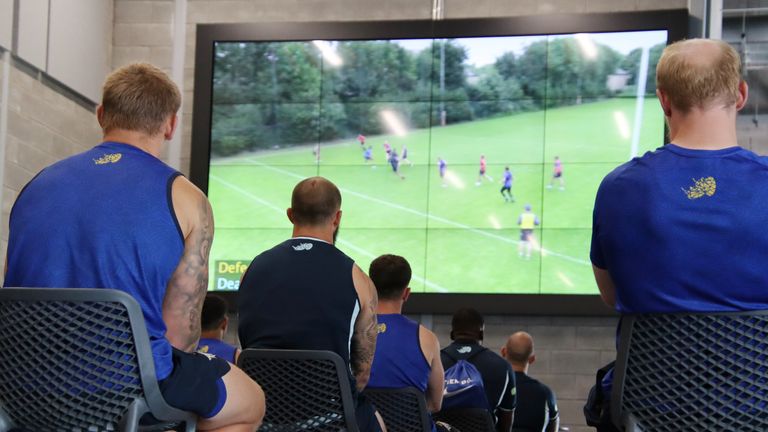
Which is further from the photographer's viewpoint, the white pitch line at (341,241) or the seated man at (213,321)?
the white pitch line at (341,241)

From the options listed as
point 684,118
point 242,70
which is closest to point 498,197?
point 242,70

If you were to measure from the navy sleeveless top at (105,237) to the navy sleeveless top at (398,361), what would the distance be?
6.01 feet

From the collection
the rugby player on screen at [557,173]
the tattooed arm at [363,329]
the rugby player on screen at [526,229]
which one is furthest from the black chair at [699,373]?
the rugby player on screen at [557,173]

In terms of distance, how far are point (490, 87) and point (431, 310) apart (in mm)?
1997

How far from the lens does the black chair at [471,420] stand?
4793 mm

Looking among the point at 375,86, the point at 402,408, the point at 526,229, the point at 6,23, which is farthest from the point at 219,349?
the point at 375,86

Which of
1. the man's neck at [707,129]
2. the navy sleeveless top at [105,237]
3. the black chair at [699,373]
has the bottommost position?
the black chair at [699,373]

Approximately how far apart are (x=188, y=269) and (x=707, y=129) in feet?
3.85

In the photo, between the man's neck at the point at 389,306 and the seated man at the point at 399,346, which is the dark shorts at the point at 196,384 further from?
the man's neck at the point at 389,306

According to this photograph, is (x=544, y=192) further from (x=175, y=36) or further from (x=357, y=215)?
(x=175, y=36)

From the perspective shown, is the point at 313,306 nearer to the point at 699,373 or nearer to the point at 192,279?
the point at 192,279

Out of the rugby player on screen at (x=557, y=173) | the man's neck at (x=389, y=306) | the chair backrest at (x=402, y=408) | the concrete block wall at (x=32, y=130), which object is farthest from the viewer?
the rugby player on screen at (x=557, y=173)

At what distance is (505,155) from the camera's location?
930 cm

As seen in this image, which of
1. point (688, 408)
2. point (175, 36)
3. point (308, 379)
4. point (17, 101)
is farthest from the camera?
point (175, 36)
